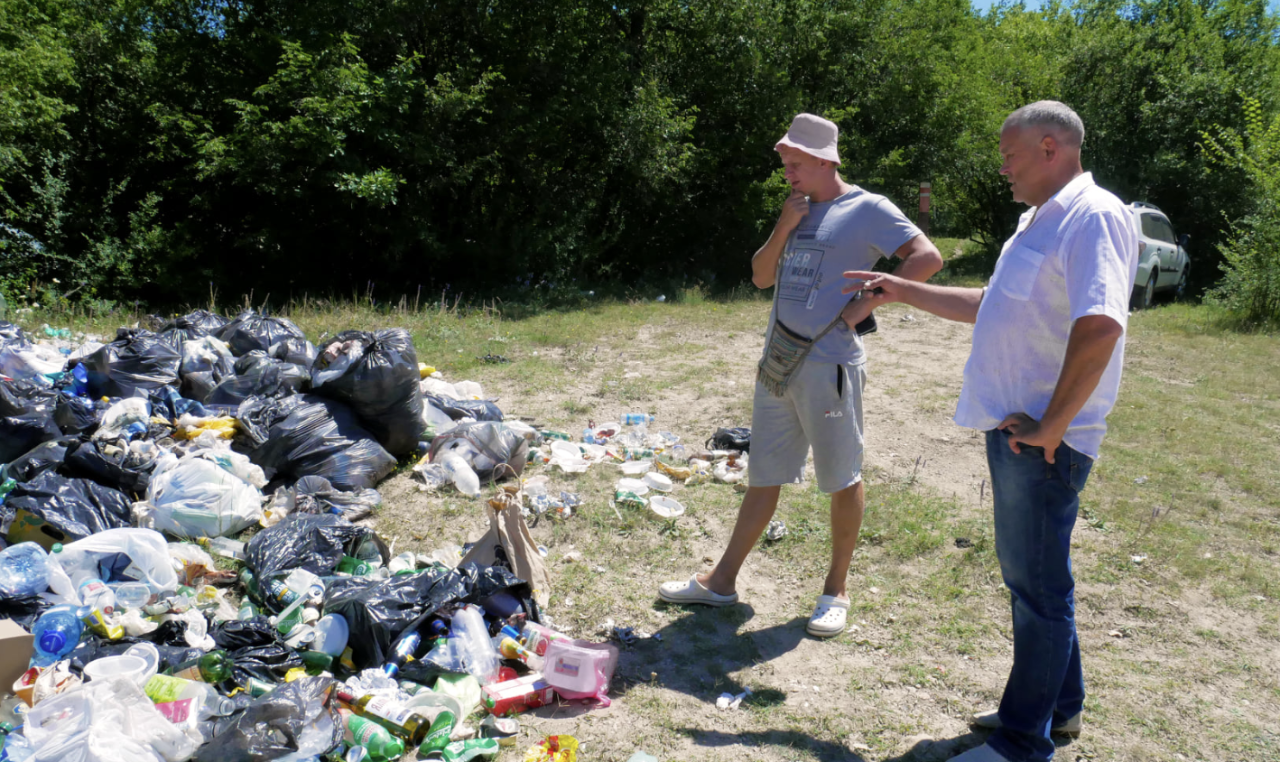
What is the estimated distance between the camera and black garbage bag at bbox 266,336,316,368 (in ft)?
17.9

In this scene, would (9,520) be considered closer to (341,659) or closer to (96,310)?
(341,659)

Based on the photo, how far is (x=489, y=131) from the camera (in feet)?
40.8

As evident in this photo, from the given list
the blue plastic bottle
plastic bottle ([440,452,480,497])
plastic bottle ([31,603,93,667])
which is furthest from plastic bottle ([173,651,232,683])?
the blue plastic bottle

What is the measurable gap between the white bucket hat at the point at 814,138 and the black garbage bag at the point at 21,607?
3.07m

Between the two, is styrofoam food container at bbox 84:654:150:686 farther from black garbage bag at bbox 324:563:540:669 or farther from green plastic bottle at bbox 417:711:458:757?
green plastic bottle at bbox 417:711:458:757

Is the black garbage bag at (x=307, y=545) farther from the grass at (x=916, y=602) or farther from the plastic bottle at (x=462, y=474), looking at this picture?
the plastic bottle at (x=462, y=474)

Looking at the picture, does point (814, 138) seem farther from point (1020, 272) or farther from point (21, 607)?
point (21, 607)

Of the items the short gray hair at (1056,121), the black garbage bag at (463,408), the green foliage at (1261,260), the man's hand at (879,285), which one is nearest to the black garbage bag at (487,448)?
the black garbage bag at (463,408)

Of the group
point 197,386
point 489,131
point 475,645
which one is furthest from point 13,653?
point 489,131

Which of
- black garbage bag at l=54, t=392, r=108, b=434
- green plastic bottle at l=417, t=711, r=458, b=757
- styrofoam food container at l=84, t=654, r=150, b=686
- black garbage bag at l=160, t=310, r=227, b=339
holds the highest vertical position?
black garbage bag at l=160, t=310, r=227, b=339

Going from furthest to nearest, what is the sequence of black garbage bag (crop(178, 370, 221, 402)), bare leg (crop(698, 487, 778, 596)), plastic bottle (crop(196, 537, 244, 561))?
black garbage bag (crop(178, 370, 221, 402)) < plastic bottle (crop(196, 537, 244, 561)) < bare leg (crop(698, 487, 778, 596))

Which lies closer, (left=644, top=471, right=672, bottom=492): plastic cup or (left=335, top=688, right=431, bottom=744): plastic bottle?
(left=335, top=688, right=431, bottom=744): plastic bottle

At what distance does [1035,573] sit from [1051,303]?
73 centimetres

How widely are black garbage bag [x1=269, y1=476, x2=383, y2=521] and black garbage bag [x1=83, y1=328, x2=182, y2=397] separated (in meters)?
1.34
